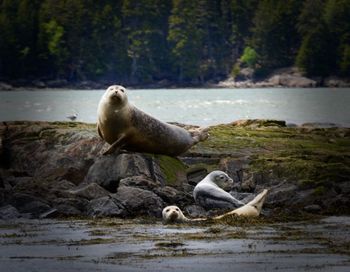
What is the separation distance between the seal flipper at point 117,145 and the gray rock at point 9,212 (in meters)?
3.38

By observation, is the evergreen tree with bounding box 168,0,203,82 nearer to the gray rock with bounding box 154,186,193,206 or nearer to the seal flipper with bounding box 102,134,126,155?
the seal flipper with bounding box 102,134,126,155

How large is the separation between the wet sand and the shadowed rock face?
97cm

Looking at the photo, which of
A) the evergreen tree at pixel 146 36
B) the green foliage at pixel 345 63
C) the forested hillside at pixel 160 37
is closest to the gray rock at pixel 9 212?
the green foliage at pixel 345 63

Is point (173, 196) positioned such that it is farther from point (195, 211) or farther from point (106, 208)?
point (106, 208)

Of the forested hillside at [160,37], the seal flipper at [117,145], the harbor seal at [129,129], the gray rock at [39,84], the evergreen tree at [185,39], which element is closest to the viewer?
the seal flipper at [117,145]

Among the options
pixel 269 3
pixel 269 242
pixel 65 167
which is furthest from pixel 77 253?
pixel 269 3

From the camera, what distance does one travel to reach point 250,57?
156875 mm

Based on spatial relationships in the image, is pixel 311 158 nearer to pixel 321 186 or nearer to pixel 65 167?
pixel 321 186

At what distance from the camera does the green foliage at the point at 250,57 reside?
156250mm

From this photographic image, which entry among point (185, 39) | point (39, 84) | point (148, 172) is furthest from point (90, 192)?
point (185, 39)

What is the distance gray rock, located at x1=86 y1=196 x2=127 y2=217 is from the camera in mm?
20672

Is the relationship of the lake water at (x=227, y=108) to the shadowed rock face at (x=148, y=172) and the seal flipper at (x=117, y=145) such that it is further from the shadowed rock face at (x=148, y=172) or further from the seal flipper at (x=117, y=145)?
the seal flipper at (x=117, y=145)

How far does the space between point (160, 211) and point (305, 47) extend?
127374 millimetres

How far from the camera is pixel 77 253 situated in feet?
54.6
